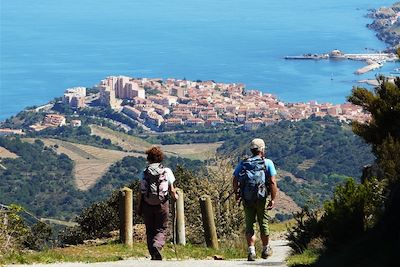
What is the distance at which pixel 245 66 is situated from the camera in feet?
486

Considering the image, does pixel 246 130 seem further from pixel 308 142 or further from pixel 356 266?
pixel 356 266

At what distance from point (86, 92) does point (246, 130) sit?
32573 millimetres

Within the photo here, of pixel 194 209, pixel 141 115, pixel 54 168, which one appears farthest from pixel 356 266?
pixel 141 115

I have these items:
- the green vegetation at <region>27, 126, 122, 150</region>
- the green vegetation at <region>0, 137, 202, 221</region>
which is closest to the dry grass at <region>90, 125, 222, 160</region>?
the green vegetation at <region>27, 126, 122, 150</region>

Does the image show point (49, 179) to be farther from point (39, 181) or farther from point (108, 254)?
point (108, 254)

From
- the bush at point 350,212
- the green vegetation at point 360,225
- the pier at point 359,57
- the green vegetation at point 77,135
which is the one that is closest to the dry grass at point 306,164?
the green vegetation at point 77,135

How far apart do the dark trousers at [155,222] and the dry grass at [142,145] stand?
75909mm

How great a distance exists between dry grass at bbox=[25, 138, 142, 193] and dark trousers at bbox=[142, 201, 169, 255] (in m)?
59.2

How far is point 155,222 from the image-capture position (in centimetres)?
830

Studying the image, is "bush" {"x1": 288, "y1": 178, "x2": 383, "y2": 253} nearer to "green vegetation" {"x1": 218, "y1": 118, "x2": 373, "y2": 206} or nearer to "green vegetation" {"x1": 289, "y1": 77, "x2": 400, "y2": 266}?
"green vegetation" {"x1": 289, "y1": 77, "x2": 400, "y2": 266}

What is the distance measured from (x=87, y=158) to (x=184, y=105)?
4399 cm

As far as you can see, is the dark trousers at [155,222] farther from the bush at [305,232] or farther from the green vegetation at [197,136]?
the green vegetation at [197,136]

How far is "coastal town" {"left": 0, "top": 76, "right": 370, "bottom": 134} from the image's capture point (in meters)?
102

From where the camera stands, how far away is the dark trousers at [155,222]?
823 centimetres
